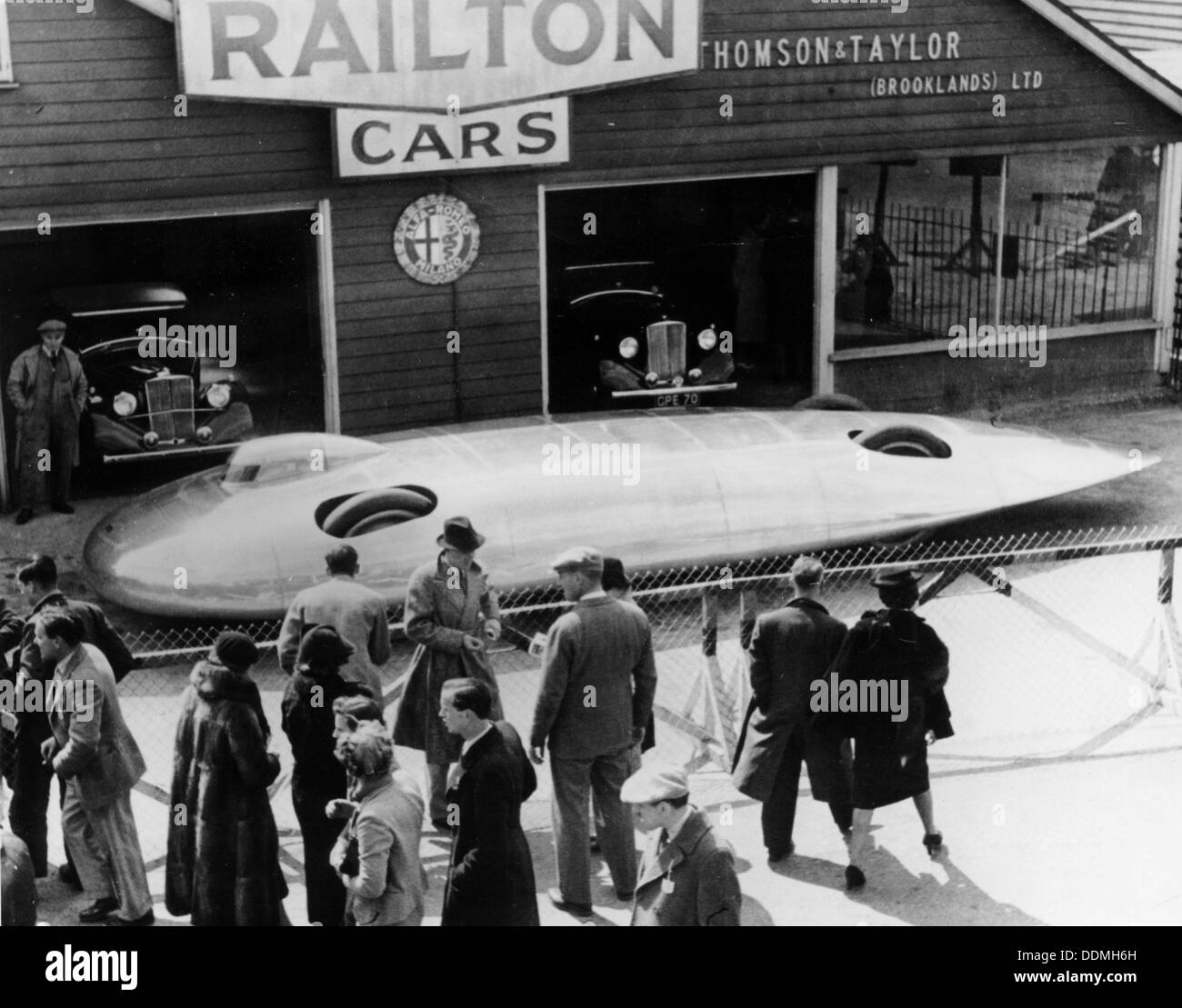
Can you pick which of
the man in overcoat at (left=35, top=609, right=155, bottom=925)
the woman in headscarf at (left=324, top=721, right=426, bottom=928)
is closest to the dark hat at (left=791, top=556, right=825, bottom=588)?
the woman in headscarf at (left=324, top=721, right=426, bottom=928)

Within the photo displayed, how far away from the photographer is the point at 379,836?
20.8 ft

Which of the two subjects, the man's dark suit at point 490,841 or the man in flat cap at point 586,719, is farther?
the man in flat cap at point 586,719

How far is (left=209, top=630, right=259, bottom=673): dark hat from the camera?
22.7 ft

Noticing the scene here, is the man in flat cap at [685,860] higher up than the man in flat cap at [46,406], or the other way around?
the man in flat cap at [46,406]

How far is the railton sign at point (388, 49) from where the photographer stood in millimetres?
11492

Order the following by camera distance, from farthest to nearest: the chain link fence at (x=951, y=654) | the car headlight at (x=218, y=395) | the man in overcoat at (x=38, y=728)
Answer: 1. the car headlight at (x=218, y=395)
2. the chain link fence at (x=951, y=654)
3. the man in overcoat at (x=38, y=728)

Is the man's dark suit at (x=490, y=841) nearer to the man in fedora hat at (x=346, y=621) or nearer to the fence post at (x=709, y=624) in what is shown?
the man in fedora hat at (x=346, y=621)

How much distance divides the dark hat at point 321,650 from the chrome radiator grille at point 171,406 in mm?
6034

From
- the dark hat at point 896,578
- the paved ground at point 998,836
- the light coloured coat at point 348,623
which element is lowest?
the paved ground at point 998,836

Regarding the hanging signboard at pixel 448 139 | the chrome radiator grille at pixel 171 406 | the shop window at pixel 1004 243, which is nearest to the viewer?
the hanging signboard at pixel 448 139

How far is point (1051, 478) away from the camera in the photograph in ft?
40.0

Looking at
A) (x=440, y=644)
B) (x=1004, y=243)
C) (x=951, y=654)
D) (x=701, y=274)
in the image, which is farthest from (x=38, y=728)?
(x=1004, y=243)

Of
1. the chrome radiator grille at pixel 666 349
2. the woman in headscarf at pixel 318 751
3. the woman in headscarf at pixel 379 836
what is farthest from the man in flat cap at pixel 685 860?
the chrome radiator grille at pixel 666 349

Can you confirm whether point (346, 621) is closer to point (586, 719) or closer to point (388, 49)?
point (586, 719)
